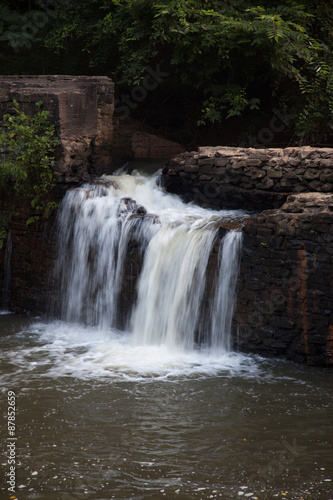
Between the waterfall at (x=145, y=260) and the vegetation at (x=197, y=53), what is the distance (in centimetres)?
341

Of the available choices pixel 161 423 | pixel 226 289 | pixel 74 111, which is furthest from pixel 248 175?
pixel 161 423

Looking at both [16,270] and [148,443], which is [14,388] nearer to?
[148,443]

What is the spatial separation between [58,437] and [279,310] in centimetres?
347

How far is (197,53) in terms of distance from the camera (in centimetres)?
1270

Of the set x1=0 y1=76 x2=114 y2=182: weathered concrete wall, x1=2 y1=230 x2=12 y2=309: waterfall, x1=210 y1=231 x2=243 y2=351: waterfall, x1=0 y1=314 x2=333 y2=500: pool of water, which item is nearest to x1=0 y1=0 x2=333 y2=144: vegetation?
x1=0 y1=76 x2=114 y2=182: weathered concrete wall

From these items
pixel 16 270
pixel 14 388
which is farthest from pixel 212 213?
pixel 14 388

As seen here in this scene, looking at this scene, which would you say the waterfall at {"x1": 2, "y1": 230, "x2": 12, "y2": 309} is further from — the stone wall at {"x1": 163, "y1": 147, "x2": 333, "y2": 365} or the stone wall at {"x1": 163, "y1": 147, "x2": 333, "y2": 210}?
the stone wall at {"x1": 163, "y1": 147, "x2": 333, "y2": 365}

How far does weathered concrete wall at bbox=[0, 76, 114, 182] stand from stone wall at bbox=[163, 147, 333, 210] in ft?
4.48

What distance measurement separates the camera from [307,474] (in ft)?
17.4

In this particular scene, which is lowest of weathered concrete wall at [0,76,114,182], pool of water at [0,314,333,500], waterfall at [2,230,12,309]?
pool of water at [0,314,333,500]

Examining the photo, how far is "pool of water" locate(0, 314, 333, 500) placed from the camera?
203 inches

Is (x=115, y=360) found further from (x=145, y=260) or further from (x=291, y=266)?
(x=291, y=266)

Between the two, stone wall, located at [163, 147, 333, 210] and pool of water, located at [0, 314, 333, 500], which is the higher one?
stone wall, located at [163, 147, 333, 210]

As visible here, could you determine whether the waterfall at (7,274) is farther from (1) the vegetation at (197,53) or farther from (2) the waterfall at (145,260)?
(1) the vegetation at (197,53)
